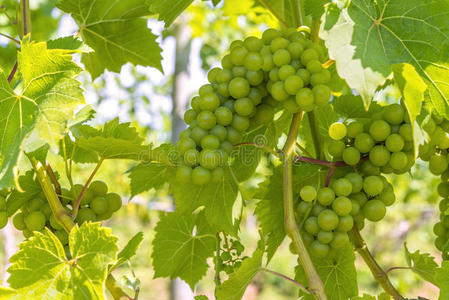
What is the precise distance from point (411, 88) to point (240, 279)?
377 mm

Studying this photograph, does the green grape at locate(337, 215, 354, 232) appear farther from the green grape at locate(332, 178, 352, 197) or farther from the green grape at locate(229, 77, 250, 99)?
the green grape at locate(229, 77, 250, 99)

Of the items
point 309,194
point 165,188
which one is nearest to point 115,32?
point 309,194

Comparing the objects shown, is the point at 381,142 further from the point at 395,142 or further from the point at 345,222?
the point at 345,222

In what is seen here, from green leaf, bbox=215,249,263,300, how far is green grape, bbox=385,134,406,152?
259 millimetres

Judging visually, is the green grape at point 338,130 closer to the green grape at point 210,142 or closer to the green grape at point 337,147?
the green grape at point 337,147

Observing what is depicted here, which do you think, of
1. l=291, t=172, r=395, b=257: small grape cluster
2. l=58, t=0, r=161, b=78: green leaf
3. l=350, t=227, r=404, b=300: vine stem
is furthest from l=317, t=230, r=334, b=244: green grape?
l=58, t=0, r=161, b=78: green leaf

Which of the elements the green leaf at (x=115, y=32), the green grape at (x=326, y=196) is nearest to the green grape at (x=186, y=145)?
the green grape at (x=326, y=196)

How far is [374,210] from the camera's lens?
0.73 m

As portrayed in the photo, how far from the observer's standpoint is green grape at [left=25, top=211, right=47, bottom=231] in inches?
30.8

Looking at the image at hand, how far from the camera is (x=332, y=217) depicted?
70 cm

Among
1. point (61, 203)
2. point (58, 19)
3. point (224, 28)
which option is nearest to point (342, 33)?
point (61, 203)

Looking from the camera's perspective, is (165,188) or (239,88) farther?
(165,188)

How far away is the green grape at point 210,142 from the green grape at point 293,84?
13 centimetres

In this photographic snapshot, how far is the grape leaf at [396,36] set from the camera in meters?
0.61
